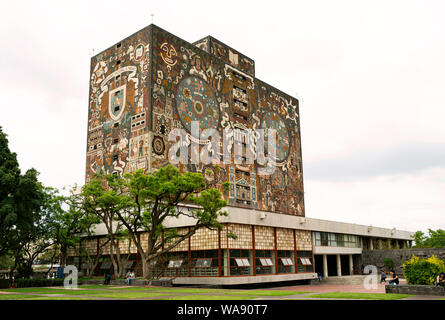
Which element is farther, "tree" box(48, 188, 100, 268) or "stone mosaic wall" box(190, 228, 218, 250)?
"tree" box(48, 188, 100, 268)

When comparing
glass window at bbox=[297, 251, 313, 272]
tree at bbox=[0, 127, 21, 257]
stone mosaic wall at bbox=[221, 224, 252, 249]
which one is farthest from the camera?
glass window at bbox=[297, 251, 313, 272]

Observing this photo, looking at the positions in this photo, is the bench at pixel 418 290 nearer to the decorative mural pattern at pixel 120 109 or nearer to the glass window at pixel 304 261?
the glass window at pixel 304 261

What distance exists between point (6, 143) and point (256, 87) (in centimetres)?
3781

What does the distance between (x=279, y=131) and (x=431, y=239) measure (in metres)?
46.7

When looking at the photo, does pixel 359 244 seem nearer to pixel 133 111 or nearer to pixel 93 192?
pixel 133 111

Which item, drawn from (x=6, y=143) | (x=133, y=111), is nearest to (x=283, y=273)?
(x=133, y=111)

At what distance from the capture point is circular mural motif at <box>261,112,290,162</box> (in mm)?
63250

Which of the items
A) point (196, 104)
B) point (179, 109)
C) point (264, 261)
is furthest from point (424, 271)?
point (196, 104)

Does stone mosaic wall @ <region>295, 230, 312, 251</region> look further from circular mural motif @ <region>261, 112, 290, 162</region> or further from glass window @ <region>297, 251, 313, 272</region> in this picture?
circular mural motif @ <region>261, 112, 290, 162</region>

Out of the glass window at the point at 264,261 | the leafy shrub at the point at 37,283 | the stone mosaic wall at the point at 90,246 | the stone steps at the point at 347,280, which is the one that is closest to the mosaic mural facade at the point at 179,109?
the stone mosaic wall at the point at 90,246

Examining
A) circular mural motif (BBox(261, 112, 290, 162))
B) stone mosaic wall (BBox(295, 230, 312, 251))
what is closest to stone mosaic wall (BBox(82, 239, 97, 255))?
stone mosaic wall (BBox(295, 230, 312, 251))

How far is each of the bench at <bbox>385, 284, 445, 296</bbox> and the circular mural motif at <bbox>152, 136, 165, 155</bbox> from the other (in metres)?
27.9

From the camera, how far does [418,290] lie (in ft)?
75.9

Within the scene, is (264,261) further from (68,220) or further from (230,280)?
(68,220)
